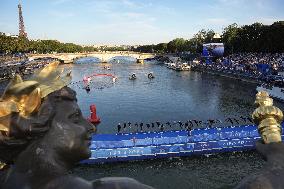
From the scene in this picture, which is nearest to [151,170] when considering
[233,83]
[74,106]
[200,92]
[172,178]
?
[172,178]

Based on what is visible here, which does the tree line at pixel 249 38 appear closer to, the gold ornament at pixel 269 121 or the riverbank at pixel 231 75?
the riverbank at pixel 231 75

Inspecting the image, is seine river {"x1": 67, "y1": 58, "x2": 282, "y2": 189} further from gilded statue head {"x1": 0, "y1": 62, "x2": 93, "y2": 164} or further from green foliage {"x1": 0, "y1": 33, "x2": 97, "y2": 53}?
green foliage {"x1": 0, "y1": 33, "x2": 97, "y2": 53}

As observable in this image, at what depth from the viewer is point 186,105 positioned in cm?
5425

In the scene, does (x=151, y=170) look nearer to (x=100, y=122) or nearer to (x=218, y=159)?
(x=218, y=159)

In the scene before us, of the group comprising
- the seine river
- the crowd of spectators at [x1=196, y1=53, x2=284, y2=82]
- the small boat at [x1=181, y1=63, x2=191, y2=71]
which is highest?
the crowd of spectators at [x1=196, y1=53, x2=284, y2=82]

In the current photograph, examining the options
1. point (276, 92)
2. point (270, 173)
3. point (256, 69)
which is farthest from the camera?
point (256, 69)

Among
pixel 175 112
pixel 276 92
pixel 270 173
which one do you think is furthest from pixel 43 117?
pixel 276 92

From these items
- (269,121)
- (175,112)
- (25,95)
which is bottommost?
(175,112)

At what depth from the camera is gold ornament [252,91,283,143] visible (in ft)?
6.64

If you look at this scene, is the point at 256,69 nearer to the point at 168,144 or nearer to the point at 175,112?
the point at 175,112

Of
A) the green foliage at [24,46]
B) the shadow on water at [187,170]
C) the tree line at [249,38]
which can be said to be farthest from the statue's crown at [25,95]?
the green foliage at [24,46]

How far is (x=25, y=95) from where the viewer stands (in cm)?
190

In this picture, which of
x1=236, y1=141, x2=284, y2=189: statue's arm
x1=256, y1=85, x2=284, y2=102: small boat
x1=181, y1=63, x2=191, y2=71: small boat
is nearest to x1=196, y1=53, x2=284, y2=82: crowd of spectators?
x1=256, y1=85, x2=284, y2=102: small boat

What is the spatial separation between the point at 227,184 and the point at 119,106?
103ft
